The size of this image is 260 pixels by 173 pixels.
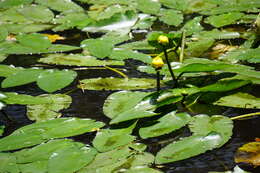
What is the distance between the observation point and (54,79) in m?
1.04

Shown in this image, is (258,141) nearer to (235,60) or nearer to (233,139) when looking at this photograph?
(233,139)

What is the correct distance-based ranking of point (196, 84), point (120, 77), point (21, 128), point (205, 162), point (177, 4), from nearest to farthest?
point (205, 162), point (21, 128), point (196, 84), point (120, 77), point (177, 4)

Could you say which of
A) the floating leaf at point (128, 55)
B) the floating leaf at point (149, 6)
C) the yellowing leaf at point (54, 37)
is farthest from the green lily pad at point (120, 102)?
the floating leaf at point (149, 6)

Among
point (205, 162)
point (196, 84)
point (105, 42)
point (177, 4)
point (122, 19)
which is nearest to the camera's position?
point (205, 162)

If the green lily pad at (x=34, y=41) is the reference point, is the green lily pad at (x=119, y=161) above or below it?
above

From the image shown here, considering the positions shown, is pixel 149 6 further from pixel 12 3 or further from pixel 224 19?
pixel 12 3

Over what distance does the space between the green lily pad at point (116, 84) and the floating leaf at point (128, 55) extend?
11 centimetres

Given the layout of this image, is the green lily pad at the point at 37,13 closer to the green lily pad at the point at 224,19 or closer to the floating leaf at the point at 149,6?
the floating leaf at the point at 149,6

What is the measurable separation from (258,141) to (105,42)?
64cm

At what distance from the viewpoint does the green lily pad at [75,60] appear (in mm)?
1165

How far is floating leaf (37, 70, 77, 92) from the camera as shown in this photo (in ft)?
3.30

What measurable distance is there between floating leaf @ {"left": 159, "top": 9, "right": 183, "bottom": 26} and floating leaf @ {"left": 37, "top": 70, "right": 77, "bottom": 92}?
0.51 metres

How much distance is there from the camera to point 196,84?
3.16 ft

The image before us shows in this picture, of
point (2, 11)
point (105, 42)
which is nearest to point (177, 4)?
point (105, 42)
